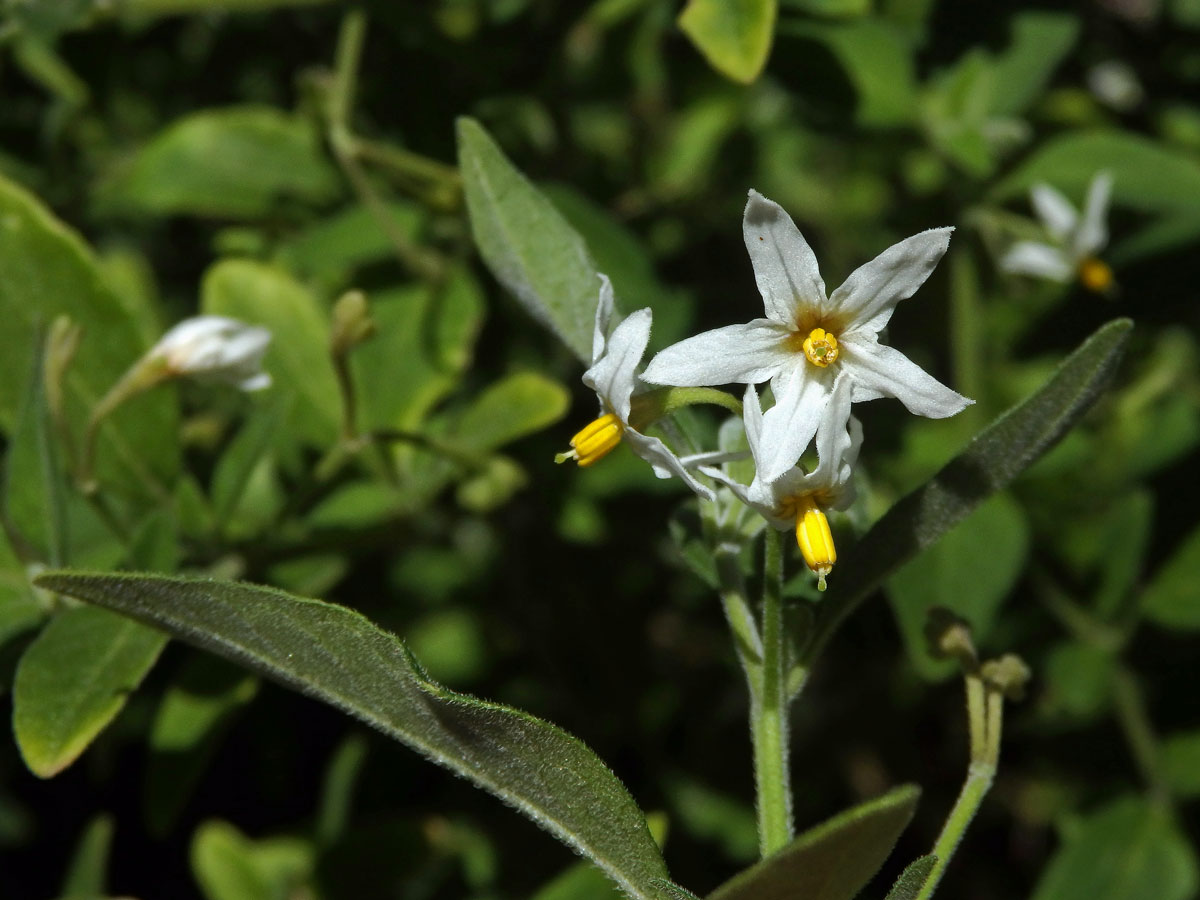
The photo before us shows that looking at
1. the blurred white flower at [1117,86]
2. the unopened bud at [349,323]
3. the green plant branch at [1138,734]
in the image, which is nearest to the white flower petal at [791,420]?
the unopened bud at [349,323]

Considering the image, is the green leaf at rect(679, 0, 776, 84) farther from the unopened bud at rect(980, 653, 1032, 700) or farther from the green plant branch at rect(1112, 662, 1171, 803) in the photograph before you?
the green plant branch at rect(1112, 662, 1171, 803)

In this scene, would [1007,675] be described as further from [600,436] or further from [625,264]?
[625,264]

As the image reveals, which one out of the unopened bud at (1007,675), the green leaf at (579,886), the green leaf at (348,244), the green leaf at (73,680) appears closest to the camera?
the unopened bud at (1007,675)

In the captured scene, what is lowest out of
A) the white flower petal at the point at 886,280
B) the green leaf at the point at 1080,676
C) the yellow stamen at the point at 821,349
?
the green leaf at the point at 1080,676

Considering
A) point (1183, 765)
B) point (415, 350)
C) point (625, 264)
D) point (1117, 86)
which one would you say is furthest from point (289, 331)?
point (1117, 86)

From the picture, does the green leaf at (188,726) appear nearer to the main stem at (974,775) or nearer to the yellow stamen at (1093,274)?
the main stem at (974,775)
